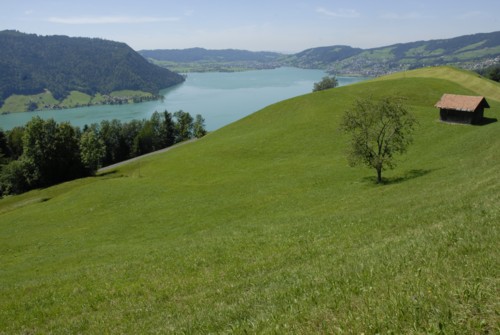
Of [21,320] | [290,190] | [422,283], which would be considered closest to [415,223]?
[422,283]

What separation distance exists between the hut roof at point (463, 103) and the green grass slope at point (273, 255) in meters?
10.1

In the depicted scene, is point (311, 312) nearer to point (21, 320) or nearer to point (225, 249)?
point (225, 249)

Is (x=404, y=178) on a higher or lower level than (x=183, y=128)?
higher

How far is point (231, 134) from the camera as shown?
88.6 metres

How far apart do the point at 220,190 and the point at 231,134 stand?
4255cm

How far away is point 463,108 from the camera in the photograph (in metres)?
63.1

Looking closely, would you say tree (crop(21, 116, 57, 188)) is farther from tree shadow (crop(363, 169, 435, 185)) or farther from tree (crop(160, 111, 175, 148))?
tree shadow (crop(363, 169, 435, 185))

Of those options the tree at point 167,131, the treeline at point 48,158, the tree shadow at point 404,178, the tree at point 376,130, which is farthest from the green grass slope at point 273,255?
the tree at point 167,131

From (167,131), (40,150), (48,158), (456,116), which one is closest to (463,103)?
(456,116)

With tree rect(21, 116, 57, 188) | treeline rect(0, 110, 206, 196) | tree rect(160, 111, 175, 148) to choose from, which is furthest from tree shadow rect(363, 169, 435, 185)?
tree rect(160, 111, 175, 148)

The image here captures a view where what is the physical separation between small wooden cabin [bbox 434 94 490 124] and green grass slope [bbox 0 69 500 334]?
10.0 meters

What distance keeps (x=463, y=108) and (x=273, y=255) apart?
61.7 metres

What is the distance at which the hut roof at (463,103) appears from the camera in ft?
205

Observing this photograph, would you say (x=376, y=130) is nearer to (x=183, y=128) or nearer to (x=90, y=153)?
(x=90, y=153)
